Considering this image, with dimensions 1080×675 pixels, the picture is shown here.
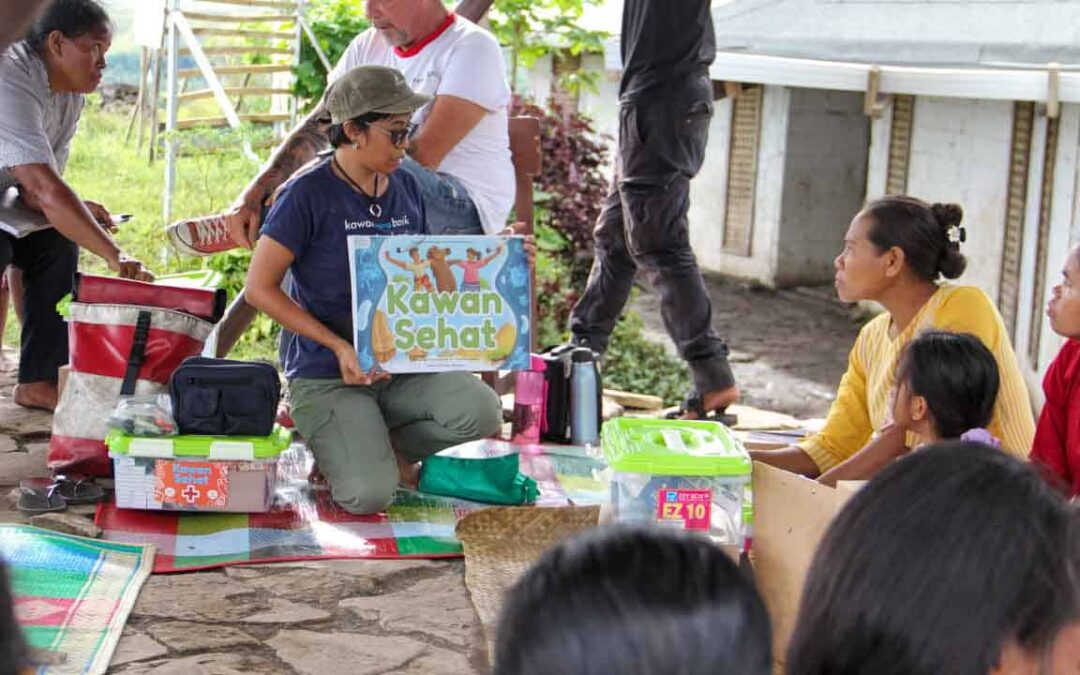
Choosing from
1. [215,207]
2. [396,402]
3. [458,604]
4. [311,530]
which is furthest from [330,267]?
[215,207]

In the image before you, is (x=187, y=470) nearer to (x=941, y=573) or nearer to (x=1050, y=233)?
(x=941, y=573)

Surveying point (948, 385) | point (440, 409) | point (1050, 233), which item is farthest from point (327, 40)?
point (948, 385)

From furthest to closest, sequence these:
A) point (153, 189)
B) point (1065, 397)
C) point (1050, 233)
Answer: point (153, 189), point (1050, 233), point (1065, 397)

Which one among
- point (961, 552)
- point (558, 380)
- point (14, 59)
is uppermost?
point (14, 59)

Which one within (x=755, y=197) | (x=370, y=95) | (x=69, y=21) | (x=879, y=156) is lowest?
(x=755, y=197)

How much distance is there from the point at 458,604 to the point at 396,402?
107 cm

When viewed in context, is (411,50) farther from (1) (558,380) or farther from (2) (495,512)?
(2) (495,512)

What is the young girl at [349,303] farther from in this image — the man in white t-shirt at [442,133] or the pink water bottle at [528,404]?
the pink water bottle at [528,404]

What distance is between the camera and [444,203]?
203 inches

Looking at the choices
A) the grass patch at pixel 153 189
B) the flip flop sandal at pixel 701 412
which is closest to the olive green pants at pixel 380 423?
the flip flop sandal at pixel 701 412

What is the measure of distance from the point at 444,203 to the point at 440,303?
555 mm

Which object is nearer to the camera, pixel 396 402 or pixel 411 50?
pixel 396 402

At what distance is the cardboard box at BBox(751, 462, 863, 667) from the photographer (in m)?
3.27

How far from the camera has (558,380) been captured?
18.7 feet
